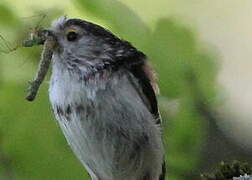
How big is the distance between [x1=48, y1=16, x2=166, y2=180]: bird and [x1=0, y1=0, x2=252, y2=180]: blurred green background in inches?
8.2

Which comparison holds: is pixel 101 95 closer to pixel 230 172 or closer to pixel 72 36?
pixel 72 36

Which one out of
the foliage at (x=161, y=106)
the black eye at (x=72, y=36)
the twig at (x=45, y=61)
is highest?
the black eye at (x=72, y=36)

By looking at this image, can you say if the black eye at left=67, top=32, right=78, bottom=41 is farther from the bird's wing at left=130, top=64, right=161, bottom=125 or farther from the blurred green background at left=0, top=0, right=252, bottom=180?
the blurred green background at left=0, top=0, right=252, bottom=180

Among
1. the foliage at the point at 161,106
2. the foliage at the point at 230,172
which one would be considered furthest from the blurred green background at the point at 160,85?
the foliage at the point at 230,172

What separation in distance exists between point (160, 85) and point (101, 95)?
26 centimetres

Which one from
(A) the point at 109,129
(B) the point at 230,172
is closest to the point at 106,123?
(A) the point at 109,129

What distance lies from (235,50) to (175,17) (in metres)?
0.10

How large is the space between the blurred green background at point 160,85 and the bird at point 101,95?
21 cm

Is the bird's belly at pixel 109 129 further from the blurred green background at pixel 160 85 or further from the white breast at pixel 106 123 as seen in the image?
the blurred green background at pixel 160 85

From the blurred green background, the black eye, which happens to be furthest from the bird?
the blurred green background

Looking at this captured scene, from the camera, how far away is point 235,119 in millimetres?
997

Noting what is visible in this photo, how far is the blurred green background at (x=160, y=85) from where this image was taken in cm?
93

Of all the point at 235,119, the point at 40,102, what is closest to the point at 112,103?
the point at 40,102

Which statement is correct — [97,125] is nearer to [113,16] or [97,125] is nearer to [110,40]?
[110,40]
